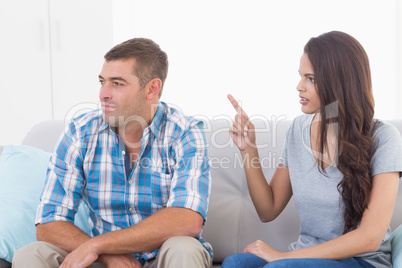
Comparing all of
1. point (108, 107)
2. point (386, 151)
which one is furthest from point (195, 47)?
point (386, 151)

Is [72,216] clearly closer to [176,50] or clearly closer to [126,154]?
[126,154]

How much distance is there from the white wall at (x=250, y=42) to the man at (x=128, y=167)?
6.67 ft

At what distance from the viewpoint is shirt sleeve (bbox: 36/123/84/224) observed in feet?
5.06

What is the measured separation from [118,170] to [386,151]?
2.86ft

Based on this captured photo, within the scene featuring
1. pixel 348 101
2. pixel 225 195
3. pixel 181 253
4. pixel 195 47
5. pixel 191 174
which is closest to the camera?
pixel 181 253

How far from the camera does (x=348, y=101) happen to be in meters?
1.43

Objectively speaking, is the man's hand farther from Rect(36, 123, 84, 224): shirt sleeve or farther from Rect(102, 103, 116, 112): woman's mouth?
Rect(102, 103, 116, 112): woman's mouth

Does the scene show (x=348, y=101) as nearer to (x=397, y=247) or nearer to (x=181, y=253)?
(x=397, y=247)

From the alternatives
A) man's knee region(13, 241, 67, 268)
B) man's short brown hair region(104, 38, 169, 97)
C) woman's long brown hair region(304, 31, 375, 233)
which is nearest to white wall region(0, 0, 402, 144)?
man's short brown hair region(104, 38, 169, 97)

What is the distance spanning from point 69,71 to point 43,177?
7.07 ft

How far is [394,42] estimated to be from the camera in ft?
11.5

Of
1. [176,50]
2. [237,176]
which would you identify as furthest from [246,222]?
[176,50]

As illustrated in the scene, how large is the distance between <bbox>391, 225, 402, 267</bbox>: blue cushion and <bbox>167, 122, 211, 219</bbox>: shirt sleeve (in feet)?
1.91

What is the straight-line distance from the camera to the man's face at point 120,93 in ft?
5.32
